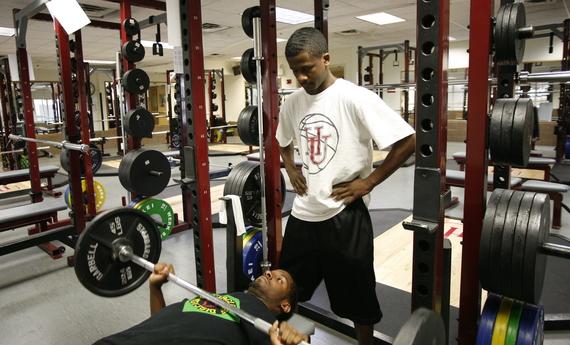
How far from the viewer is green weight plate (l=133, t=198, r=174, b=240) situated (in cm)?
302

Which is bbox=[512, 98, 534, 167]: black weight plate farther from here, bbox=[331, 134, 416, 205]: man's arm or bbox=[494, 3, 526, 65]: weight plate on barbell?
bbox=[331, 134, 416, 205]: man's arm

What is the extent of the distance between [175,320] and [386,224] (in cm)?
261

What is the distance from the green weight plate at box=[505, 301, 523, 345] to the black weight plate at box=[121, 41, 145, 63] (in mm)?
2821

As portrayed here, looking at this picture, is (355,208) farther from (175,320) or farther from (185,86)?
(185,86)

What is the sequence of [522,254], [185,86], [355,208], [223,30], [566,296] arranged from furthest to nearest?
[223,30] < [566,296] < [185,86] < [355,208] < [522,254]

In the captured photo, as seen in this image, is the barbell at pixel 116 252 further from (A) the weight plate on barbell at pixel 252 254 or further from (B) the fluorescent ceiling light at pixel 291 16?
(B) the fluorescent ceiling light at pixel 291 16

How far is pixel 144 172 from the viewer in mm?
3002

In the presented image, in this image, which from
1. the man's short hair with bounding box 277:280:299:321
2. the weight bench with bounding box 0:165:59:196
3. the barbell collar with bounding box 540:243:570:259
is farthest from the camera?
the weight bench with bounding box 0:165:59:196

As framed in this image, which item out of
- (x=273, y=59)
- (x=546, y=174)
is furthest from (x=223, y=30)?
(x=273, y=59)

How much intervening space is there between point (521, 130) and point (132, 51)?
2703 millimetres

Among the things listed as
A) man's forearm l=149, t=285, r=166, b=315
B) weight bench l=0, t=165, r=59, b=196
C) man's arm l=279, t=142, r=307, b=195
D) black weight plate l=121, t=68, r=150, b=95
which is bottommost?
man's forearm l=149, t=285, r=166, b=315

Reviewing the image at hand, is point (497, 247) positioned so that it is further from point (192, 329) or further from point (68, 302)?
point (68, 302)

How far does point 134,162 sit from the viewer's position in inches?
115

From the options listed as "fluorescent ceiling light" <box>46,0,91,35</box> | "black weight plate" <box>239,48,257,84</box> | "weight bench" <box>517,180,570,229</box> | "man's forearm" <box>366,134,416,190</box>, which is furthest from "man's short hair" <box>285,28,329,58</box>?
"weight bench" <box>517,180,570,229</box>
